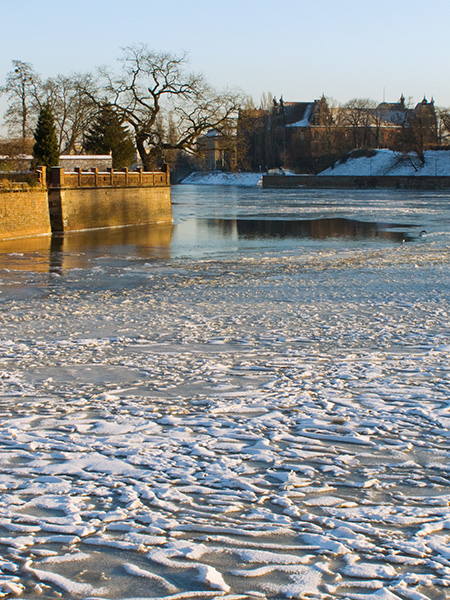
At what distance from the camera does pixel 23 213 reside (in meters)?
28.7

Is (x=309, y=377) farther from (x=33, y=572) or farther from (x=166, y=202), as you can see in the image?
(x=166, y=202)

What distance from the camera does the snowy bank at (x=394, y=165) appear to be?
8381cm

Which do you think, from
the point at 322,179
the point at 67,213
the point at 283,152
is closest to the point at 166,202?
the point at 67,213

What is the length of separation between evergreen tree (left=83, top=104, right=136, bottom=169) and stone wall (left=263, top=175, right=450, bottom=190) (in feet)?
133

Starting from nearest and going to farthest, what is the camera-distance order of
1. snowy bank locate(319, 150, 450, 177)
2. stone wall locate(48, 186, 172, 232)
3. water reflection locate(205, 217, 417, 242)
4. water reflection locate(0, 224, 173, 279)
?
water reflection locate(0, 224, 173, 279) → water reflection locate(205, 217, 417, 242) → stone wall locate(48, 186, 172, 232) → snowy bank locate(319, 150, 450, 177)

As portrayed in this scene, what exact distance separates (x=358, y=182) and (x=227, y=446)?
260 ft

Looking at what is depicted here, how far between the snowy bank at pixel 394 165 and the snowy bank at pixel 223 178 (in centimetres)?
905

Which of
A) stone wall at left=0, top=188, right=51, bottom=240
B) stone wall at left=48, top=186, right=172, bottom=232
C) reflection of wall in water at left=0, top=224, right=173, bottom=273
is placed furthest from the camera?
stone wall at left=48, top=186, right=172, bottom=232

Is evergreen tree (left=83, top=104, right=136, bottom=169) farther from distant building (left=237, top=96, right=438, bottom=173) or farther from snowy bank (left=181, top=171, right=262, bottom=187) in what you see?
snowy bank (left=181, top=171, right=262, bottom=187)

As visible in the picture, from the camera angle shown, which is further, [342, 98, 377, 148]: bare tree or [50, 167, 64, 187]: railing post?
[342, 98, 377, 148]: bare tree

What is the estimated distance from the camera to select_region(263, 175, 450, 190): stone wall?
245ft

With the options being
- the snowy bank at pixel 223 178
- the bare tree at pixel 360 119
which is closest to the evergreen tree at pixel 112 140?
the snowy bank at pixel 223 178

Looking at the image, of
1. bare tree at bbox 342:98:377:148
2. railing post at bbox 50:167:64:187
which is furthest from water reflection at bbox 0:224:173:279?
bare tree at bbox 342:98:377:148

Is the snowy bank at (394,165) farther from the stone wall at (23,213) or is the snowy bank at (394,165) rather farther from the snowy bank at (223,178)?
the stone wall at (23,213)
